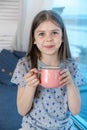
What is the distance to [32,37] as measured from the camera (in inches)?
43.0

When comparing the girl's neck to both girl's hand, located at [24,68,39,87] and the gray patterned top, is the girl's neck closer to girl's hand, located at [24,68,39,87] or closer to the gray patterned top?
the gray patterned top

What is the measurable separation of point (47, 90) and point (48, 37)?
0.24 m

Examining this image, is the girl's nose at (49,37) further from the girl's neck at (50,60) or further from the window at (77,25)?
the window at (77,25)

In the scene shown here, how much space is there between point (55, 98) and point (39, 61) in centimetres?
18

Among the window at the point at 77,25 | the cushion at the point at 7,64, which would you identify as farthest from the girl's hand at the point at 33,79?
the window at the point at 77,25

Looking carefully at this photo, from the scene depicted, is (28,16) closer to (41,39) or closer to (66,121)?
(41,39)

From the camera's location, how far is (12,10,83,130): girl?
39.9 inches

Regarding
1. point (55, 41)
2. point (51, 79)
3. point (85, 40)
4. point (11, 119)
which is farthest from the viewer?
point (85, 40)

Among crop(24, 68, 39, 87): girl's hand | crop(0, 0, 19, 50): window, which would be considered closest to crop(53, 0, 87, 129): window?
crop(0, 0, 19, 50): window

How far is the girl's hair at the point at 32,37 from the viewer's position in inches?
41.1

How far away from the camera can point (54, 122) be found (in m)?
1.05

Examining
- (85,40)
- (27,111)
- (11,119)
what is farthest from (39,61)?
(85,40)

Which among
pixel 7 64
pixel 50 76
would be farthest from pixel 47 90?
pixel 7 64

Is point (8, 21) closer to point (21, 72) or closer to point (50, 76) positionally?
point (21, 72)
